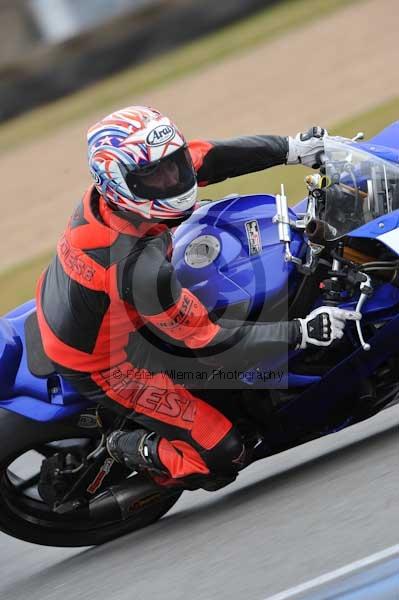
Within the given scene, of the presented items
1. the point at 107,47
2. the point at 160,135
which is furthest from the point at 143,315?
the point at 107,47

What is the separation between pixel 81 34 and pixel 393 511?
50.7 ft

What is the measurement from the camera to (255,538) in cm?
429

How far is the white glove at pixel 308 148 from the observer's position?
4.91m

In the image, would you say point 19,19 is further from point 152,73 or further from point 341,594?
point 341,594

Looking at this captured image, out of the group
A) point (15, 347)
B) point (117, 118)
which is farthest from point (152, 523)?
point (117, 118)

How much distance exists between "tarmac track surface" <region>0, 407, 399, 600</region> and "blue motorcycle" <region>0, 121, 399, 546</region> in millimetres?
187

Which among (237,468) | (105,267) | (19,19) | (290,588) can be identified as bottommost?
(19,19)

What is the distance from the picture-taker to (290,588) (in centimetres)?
364

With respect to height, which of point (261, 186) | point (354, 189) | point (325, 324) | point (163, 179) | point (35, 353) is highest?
point (163, 179)

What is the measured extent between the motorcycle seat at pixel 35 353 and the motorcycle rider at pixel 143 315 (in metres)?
0.17

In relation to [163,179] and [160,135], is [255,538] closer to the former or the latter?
[163,179]

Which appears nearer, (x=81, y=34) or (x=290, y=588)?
(x=290, y=588)

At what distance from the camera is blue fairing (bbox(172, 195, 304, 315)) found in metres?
4.61

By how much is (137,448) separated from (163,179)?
4.16 feet
